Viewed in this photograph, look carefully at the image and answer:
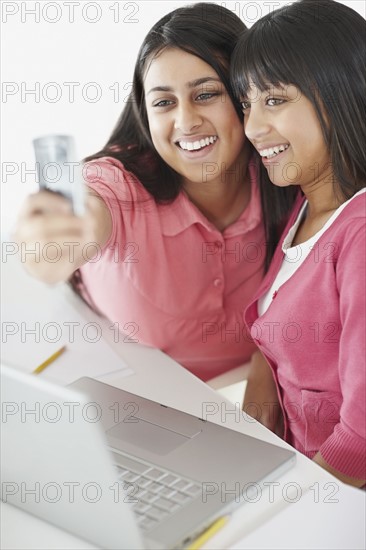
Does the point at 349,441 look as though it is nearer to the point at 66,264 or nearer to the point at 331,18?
the point at 66,264

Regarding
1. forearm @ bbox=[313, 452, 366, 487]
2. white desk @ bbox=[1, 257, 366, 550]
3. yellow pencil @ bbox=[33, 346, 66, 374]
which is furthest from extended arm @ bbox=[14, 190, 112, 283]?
forearm @ bbox=[313, 452, 366, 487]

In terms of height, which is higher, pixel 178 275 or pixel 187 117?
pixel 187 117

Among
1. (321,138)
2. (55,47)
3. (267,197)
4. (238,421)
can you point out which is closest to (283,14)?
(321,138)

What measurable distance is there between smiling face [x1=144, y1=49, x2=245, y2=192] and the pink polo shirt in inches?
3.5

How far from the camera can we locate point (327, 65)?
1141 mm

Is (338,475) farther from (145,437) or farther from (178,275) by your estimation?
(178,275)

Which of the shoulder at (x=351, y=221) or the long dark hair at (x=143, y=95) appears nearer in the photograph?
the shoulder at (x=351, y=221)

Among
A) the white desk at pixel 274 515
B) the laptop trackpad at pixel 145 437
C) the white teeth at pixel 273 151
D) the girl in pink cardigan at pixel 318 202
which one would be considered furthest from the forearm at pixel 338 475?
the white teeth at pixel 273 151

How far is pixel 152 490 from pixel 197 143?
675 millimetres

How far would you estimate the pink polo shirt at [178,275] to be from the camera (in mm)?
1412

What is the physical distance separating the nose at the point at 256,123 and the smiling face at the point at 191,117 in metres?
0.09

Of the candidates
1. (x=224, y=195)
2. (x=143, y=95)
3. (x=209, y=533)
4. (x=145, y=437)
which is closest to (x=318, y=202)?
(x=224, y=195)

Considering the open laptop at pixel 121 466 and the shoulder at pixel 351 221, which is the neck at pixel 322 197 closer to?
the shoulder at pixel 351 221

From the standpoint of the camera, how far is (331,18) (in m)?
1.17
